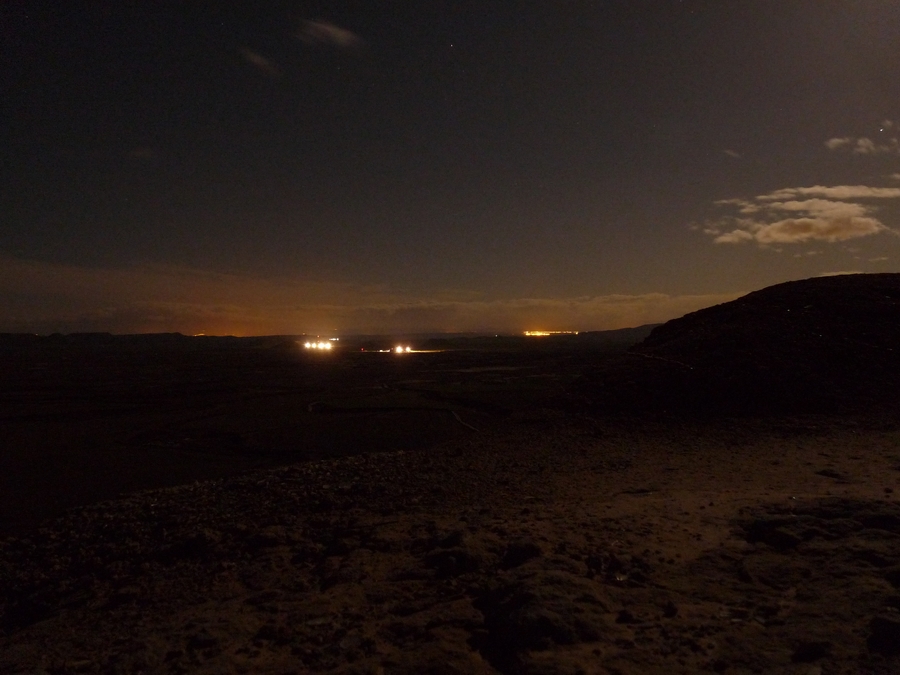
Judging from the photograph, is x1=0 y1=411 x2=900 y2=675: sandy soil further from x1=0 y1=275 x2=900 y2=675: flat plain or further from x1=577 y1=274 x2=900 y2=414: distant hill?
x1=577 y1=274 x2=900 y2=414: distant hill

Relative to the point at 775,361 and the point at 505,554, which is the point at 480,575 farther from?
the point at 775,361

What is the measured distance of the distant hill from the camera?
12.5 metres

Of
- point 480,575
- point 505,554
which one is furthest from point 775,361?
point 480,575

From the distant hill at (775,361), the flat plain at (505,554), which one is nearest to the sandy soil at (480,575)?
the flat plain at (505,554)

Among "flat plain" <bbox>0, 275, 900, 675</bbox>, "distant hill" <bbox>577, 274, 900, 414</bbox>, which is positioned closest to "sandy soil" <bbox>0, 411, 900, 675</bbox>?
"flat plain" <bbox>0, 275, 900, 675</bbox>

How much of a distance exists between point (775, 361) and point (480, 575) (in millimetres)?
12446

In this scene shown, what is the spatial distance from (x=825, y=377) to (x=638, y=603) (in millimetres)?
11890

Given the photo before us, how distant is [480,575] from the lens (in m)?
4.86

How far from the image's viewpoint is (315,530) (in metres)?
6.46

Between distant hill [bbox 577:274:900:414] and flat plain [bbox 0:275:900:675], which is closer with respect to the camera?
flat plain [bbox 0:275:900:675]

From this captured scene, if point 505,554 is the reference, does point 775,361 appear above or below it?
above

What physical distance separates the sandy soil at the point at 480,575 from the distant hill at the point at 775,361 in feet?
13.5

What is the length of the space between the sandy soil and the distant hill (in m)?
4.13

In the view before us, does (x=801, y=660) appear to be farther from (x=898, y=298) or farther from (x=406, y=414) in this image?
(x=898, y=298)
